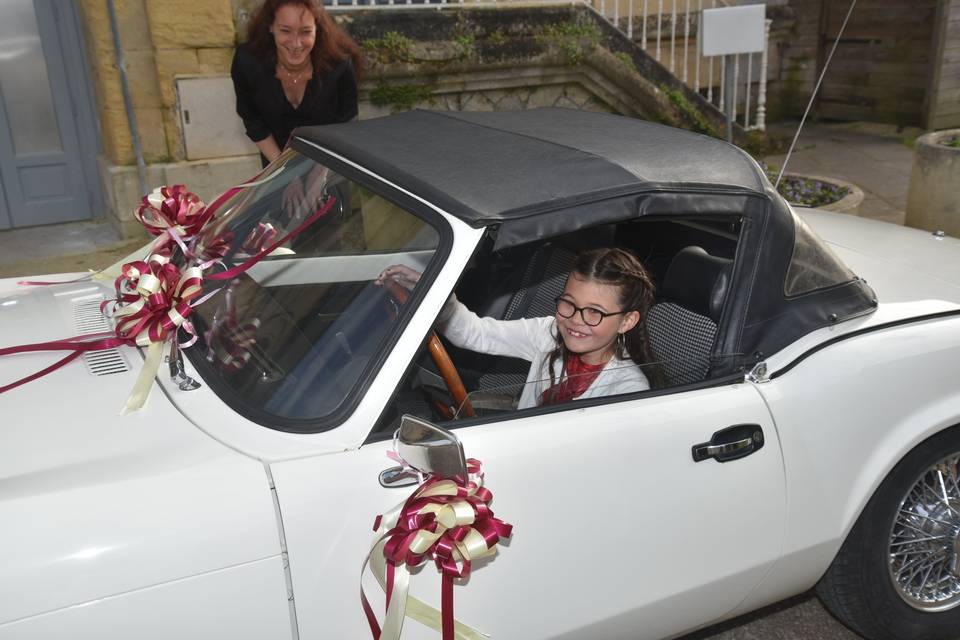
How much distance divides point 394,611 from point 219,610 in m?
0.35

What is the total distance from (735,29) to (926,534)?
3624 millimetres

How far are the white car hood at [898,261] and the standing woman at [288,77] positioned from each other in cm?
234

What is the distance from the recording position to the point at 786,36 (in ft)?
35.6

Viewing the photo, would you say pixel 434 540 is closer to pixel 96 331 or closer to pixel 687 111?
pixel 96 331

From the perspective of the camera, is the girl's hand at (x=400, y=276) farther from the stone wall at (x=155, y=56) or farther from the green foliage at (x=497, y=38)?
the green foliage at (x=497, y=38)

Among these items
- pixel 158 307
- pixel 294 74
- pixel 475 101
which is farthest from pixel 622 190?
pixel 475 101

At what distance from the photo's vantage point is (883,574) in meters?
2.71

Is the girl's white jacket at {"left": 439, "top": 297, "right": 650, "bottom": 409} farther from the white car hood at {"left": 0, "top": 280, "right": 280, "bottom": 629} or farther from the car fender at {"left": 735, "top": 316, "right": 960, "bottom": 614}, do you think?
the white car hood at {"left": 0, "top": 280, "right": 280, "bottom": 629}

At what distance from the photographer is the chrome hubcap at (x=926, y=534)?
8.95 feet

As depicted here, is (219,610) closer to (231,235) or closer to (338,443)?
(338,443)

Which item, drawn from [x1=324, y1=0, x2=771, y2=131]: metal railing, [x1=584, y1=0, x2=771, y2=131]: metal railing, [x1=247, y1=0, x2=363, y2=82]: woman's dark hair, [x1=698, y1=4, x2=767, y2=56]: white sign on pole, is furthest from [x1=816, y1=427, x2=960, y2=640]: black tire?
[x1=584, y1=0, x2=771, y2=131]: metal railing

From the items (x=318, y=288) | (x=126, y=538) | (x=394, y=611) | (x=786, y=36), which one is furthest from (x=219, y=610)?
(x=786, y=36)

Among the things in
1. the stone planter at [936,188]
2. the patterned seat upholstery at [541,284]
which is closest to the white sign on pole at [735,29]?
the stone planter at [936,188]

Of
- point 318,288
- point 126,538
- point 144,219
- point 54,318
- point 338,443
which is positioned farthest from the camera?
point 144,219
